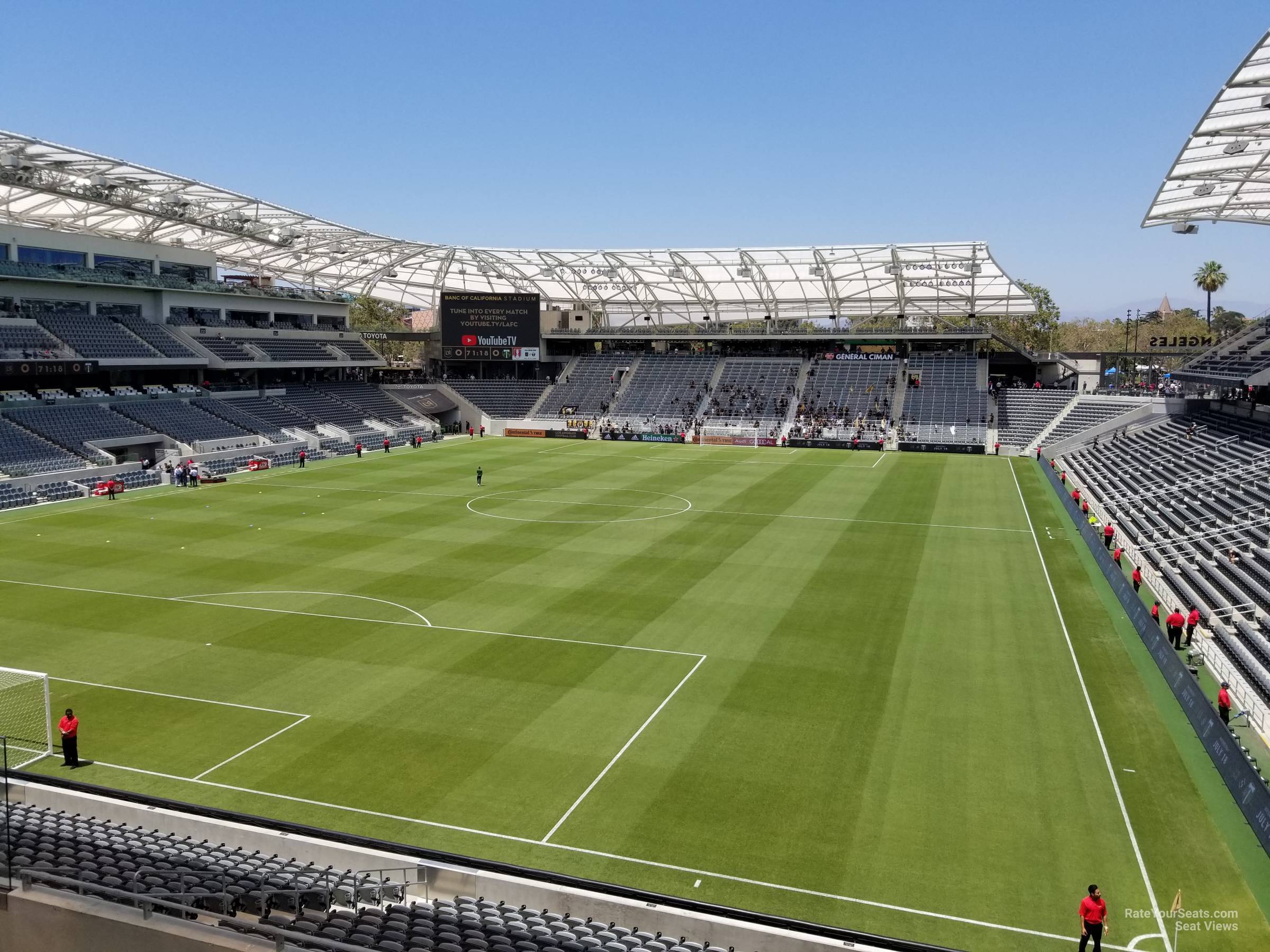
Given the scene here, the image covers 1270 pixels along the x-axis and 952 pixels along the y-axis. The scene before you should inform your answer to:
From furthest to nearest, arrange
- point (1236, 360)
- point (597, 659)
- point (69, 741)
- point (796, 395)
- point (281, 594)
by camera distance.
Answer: point (796, 395), point (1236, 360), point (281, 594), point (597, 659), point (69, 741)

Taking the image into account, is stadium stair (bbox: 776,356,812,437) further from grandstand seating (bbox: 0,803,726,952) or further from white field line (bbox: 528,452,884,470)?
grandstand seating (bbox: 0,803,726,952)

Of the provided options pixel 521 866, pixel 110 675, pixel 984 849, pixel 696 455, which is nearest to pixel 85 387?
pixel 696 455

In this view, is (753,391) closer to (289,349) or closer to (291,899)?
(289,349)

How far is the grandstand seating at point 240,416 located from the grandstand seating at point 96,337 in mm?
3918

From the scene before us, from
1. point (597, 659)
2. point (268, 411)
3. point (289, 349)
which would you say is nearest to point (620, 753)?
point (597, 659)

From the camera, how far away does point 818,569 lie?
28219 mm

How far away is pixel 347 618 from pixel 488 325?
2211 inches

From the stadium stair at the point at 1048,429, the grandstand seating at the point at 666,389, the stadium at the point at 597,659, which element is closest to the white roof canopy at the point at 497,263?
the stadium at the point at 597,659

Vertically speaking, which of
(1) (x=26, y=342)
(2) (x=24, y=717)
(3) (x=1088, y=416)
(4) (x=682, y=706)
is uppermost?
(1) (x=26, y=342)

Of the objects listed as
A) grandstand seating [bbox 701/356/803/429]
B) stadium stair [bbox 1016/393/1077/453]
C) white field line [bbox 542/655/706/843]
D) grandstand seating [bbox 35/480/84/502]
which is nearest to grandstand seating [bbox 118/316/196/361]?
grandstand seating [bbox 35/480/84/502]

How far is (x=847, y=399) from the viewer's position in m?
71.0

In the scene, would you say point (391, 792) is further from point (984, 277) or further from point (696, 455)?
point (984, 277)

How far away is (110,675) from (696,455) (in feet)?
142

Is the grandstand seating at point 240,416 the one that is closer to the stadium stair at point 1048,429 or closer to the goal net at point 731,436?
the goal net at point 731,436
